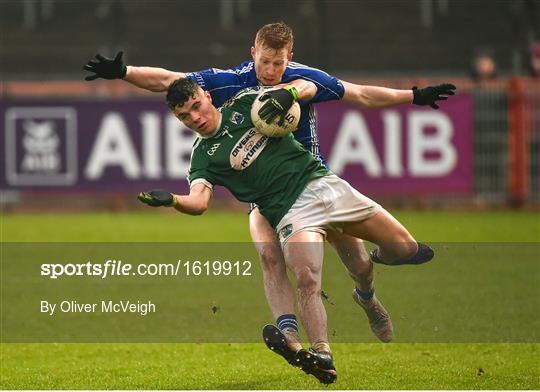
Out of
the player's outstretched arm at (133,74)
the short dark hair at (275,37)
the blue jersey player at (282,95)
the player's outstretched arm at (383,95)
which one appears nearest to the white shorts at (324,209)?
the blue jersey player at (282,95)

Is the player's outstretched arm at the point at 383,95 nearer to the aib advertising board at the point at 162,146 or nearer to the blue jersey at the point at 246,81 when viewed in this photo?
the blue jersey at the point at 246,81

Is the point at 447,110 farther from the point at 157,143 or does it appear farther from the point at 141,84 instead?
the point at 141,84

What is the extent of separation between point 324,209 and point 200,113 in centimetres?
98

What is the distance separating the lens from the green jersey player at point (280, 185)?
769cm

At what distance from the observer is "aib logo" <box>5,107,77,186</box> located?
66.2 feet

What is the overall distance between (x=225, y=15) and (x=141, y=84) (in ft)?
61.0

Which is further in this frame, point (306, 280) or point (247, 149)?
point (247, 149)

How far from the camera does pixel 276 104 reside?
7691 millimetres

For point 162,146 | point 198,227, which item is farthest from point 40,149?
point 198,227

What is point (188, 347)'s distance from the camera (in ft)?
31.5

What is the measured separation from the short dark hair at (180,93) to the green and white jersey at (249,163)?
0.34 meters

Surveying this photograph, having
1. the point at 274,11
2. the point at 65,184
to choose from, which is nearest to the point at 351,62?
the point at 274,11

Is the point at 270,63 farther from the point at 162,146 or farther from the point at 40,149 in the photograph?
the point at 40,149

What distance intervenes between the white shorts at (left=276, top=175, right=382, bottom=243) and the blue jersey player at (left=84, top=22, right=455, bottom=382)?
1.04 ft
